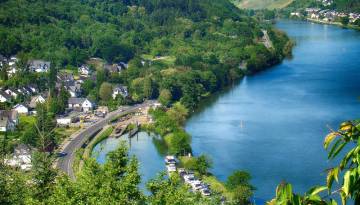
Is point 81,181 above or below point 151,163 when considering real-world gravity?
above

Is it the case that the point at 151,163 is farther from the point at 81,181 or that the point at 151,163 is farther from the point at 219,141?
the point at 81,181

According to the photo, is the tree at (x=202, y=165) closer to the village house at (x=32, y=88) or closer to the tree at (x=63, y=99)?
the tree at (x=63, y=99)

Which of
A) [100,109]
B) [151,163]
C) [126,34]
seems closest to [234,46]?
[126,34]

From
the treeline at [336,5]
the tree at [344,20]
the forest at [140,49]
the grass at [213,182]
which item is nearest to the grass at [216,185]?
the grass at [213,182]

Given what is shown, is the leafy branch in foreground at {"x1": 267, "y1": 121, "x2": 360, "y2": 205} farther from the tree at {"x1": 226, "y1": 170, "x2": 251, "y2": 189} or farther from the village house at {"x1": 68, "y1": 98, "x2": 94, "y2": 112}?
the village house at {"x1": 68, "y1": 98, "x2": 94, "y2": 112}

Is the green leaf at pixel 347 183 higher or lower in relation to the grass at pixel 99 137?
higher

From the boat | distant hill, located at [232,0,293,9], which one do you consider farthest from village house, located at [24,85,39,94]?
distant hill, located at [232,0,293,9]
